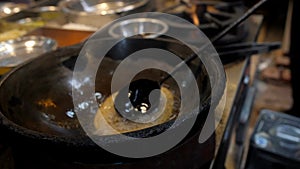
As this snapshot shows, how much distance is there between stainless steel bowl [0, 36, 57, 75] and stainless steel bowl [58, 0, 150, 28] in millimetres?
376

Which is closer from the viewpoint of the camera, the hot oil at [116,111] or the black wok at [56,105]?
the black wok at [56,105]

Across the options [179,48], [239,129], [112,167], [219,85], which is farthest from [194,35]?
[112,167]

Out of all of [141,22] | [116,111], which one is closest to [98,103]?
→ [116,111]

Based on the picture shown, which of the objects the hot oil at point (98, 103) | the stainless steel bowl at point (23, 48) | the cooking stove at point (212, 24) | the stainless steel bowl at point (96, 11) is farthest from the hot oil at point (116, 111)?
the stainless steel bowl at point (96, 11)

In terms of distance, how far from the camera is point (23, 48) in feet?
4.40

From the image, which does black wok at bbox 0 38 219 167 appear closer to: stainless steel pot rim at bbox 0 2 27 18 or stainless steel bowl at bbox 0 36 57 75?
stainless steel bowl at bbox 0 36 57 75

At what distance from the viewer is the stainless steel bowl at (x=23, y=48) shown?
4.02ft

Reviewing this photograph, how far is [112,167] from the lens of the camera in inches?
23.5

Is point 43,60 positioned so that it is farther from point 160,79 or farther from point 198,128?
point 198,128

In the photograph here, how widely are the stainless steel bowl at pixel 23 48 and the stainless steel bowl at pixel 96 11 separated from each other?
376 millimetres

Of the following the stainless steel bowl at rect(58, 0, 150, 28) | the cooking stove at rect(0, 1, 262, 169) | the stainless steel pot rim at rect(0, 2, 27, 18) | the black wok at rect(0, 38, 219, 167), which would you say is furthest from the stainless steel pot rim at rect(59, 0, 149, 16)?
the black wok at rect(0, 38, 219, 167)

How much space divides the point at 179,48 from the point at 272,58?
8.96ft

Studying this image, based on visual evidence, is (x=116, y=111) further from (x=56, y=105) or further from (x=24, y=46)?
(x=24, y=46)

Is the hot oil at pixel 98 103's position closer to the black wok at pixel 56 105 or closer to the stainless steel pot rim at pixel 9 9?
the black wok at pixel 56 105
